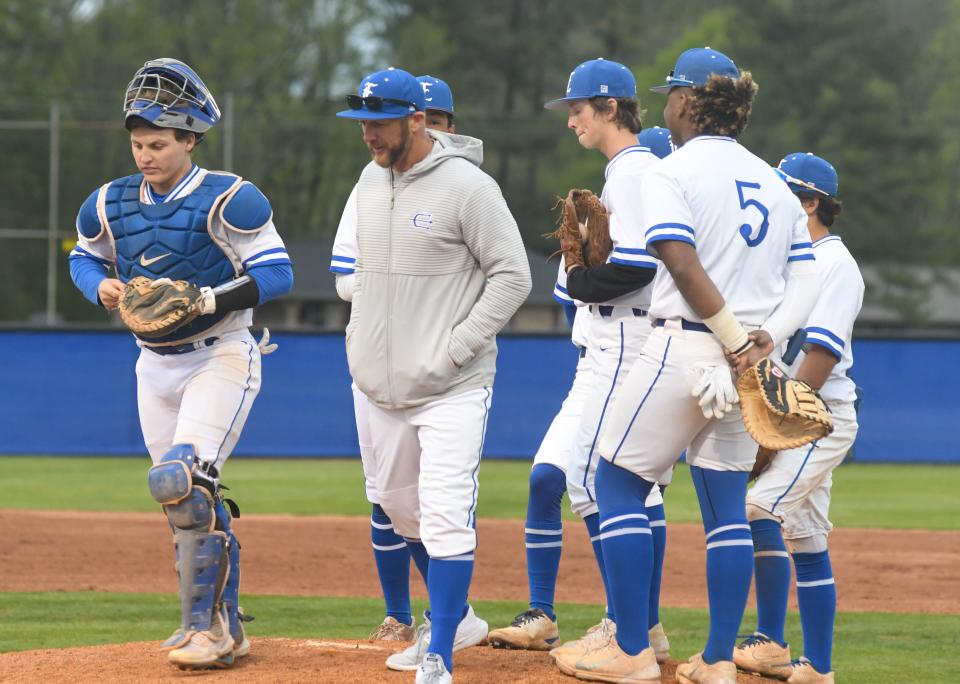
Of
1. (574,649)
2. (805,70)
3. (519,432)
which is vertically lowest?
(519,432)

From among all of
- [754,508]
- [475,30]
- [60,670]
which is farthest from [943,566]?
[475,30]

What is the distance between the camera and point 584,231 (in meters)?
5.30

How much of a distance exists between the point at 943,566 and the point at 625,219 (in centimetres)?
599

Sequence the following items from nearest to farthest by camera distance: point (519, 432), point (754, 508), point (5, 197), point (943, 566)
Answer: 1. point (754, 508)
2. point (943, 566)
3. point (519, 432)
4. point (5, 197)

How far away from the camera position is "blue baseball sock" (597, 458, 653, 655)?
480cm

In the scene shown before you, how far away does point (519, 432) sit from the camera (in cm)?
1756

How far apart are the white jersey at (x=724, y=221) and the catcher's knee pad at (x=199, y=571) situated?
69.5 inches

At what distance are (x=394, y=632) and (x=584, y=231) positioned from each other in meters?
1.91

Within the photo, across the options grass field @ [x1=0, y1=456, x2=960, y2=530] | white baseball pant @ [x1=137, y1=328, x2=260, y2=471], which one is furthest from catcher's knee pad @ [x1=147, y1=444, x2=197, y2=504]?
grass field @ [x1=0, y1=456, x2=960, y2=530]

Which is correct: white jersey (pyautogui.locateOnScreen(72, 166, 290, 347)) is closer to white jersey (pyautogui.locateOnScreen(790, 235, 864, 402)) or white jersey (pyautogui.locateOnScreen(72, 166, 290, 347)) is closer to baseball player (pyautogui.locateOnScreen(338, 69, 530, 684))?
baseball player (pyautogui.locateOnScreen(338, 69, 530, 684))

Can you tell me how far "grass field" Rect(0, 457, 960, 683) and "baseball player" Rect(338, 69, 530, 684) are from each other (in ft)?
7.20

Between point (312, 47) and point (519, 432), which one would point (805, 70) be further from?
point (519, 432)

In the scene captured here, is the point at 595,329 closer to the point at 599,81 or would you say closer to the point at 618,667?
the point at 599,81

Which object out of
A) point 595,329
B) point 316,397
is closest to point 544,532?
point 595,329
